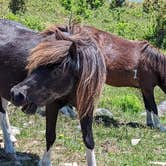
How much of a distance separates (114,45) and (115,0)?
867 inches

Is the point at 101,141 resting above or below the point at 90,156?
below

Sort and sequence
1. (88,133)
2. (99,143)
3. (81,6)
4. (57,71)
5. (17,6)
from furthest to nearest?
1. (81,6)
2. (17,6)
3. (99,143)
4. (88,133)
5. (57,71)

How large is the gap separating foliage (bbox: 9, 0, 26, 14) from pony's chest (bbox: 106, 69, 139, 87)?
612 inches

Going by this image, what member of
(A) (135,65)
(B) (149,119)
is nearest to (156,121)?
(B) (149,119)

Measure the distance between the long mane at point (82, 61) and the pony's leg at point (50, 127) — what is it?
531mm

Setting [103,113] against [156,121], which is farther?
[103,113]

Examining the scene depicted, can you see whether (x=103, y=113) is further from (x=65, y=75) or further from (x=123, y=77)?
(x=65, y=75)

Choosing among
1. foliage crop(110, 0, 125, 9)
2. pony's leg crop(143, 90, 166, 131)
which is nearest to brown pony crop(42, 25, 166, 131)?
pony's leg crop(143, 90, 166, 131)

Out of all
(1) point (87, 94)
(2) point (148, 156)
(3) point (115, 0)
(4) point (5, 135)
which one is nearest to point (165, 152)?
(2) point (148, 156)

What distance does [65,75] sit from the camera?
461cm

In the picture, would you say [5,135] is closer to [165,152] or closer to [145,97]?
[165,152]

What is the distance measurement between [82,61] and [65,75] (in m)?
0.21

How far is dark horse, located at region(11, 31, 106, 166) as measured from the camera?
4.54 m

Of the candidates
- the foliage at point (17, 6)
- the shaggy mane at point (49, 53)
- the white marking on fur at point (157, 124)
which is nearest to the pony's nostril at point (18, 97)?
the shaggy mane at point (49, 53)
